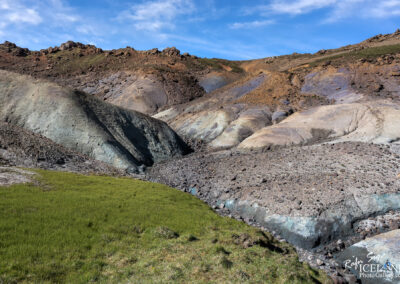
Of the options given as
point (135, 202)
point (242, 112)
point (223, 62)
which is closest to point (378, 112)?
point (242, 112)

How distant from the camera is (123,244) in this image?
17234 millimetres

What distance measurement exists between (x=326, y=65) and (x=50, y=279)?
86.5 metres

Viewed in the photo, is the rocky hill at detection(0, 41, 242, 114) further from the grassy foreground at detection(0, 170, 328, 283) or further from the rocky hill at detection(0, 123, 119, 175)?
the grassy foreground at detection(0, 170, 328, 283)

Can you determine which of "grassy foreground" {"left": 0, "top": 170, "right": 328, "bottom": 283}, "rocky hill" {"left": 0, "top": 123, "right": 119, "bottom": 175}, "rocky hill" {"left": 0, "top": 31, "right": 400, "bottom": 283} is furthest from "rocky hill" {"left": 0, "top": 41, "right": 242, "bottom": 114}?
"grassy foreground" {"left": 0, "top": 170, "right": 328, "bottom": 283}

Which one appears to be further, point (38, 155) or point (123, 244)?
point (38, 155)

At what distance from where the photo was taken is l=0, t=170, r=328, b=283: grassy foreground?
531 inches

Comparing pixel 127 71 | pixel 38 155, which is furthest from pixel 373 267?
pixel 127 71

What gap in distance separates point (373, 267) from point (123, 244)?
15452 mm

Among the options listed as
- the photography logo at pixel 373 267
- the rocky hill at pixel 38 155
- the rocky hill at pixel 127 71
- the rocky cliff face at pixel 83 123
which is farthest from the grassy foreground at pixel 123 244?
the rocky hill at pixel 127 71

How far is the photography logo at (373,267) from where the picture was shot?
57.3 ft

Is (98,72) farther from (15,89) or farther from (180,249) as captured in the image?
(180,249)

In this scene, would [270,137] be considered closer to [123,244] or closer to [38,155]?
[38,155]

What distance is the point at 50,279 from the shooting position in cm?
1266

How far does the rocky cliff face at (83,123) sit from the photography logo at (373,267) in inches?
1269
